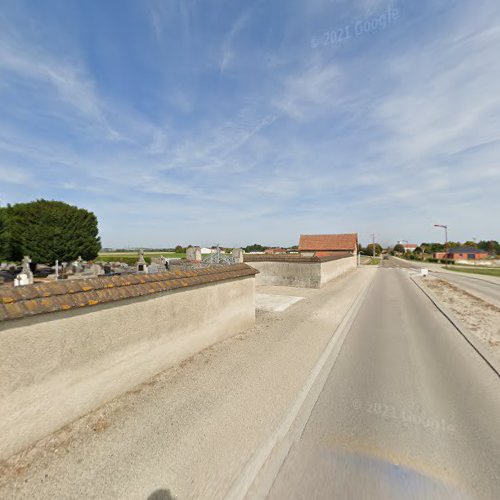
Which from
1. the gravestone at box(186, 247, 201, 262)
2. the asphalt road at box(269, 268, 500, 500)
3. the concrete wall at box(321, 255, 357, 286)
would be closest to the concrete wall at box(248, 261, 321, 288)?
the concrete wall at box(321, 255, 357, 286)

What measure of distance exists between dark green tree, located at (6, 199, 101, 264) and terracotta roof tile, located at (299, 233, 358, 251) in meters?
34.3

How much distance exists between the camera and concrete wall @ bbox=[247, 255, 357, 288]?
16.8m

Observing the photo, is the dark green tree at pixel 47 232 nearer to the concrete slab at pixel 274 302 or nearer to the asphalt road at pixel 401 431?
the concrete slab at pixel 274 302

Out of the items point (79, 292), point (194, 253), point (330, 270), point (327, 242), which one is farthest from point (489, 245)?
point (79, 292)

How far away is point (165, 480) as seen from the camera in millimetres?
2637

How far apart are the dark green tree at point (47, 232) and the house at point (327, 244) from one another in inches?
1296

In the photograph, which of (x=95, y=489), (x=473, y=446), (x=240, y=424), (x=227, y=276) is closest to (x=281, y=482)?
(x=240, y=424)

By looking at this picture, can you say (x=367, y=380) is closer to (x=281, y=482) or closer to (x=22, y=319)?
(x=281, y=482)

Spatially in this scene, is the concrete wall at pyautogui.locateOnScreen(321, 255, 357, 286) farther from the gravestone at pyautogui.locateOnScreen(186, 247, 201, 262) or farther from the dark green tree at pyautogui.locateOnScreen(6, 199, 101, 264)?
the dark green tree at pyautogui.locateOnScreen(6, 199, 101, 264)

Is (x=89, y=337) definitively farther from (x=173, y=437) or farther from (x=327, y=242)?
(x=327, y=242)

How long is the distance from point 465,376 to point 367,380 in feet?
6.59

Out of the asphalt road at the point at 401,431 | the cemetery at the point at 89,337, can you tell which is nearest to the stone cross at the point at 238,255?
the cemetery at the point at 89,337

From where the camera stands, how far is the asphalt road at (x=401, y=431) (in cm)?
262

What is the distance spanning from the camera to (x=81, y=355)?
3.57 metres
